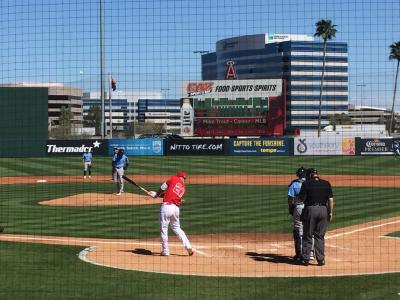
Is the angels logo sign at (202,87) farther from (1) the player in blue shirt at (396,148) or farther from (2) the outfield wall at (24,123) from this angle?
(1) the player in blue shirt at (396,148)

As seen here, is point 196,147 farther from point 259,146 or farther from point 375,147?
point 375,147

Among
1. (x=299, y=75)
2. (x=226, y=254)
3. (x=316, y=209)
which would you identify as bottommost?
(x=226, y=254)

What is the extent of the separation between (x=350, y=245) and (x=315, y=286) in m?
4.29

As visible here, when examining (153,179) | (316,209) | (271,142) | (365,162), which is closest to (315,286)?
(316,209)

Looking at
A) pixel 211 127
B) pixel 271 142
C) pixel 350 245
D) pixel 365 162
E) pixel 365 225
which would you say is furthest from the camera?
pixel 211 127

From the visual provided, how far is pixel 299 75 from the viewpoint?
55.7ft

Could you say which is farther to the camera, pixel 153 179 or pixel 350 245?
pixel 153 179

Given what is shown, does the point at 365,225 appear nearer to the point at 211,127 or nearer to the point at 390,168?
the point at 390,168

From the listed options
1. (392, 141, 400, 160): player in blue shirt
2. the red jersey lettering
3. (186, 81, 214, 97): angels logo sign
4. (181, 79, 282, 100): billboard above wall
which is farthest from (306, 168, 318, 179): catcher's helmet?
(186, 81, 214, 97): angels logo sign

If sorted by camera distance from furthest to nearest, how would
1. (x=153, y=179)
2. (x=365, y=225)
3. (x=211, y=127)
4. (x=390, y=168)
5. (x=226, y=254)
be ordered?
(x=211, y=127) → (x=390, y=168) → (x=153, y=179) → (x=365, y=225) → (x=226, y=254)

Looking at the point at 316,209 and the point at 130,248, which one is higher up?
the point at 316,209

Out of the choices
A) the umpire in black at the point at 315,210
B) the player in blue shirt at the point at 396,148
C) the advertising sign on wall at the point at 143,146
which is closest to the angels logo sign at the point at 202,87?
the advertising sign on wall at the point at 143,146

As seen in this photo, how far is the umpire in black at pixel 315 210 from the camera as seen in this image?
36.1ft

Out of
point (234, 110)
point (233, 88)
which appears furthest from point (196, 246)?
point (233, 88)
